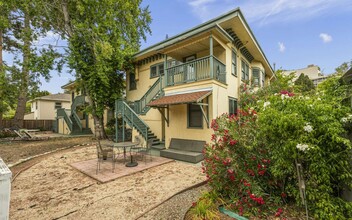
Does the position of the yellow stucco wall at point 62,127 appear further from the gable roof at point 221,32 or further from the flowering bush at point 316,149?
the flowering bush at point 316,149

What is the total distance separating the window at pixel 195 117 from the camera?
29.0ft

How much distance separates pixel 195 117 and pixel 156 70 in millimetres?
5740

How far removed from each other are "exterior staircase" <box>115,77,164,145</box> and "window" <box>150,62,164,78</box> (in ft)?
5.38

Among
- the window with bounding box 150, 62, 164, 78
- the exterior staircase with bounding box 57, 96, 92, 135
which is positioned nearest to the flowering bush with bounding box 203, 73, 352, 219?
the window with bounding box 150, 62, 164, 78

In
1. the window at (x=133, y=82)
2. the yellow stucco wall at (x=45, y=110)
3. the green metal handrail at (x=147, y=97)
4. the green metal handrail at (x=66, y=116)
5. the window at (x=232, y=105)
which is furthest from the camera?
the yellow stucco wall at (x=45, y=110)

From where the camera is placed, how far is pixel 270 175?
3.72 m

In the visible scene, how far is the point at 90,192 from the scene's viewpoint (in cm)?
481

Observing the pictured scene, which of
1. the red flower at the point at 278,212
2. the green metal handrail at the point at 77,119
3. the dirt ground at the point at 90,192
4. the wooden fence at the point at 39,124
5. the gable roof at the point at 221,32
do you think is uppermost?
the gable roof at the point at 221,32

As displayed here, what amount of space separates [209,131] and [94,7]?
12.9 m

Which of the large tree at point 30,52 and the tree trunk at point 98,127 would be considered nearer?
the large tree at point 30,52

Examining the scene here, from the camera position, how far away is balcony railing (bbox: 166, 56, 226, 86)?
8422 millimetres

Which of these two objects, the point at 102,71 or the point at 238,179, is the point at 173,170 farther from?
the point at 102,71

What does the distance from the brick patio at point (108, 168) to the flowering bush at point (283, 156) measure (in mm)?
3366

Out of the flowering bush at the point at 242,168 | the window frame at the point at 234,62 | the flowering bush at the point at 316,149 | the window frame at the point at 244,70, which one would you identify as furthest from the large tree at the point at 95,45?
the flowering bush at the point at 316,149
